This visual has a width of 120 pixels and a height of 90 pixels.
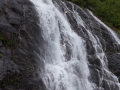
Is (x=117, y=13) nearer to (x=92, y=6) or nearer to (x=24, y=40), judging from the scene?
(x=92, y=6)

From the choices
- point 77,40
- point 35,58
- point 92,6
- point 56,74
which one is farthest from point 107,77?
point 92,6

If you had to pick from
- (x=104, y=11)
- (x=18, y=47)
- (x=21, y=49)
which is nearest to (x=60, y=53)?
(x=21, y=49)

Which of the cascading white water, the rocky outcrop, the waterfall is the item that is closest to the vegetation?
the waterfall

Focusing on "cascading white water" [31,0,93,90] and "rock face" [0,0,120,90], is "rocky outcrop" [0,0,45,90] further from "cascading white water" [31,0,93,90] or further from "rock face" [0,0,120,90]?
"cascading white water" [31,0,93,90]

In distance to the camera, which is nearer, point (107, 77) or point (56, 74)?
point (56, 74)

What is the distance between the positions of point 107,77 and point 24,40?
5.11 metres

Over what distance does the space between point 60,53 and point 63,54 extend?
0.18 meters

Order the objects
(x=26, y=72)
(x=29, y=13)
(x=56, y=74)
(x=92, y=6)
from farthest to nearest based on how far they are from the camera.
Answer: (x=92, y=6) → (x=29, y=13) → (x=56, y=74) → (x=26, y=72)

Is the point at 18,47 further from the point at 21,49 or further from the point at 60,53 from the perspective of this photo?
the point at 60,53

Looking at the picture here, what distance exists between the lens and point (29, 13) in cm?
1245

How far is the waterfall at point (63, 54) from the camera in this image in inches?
452

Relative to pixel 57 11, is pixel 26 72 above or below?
below

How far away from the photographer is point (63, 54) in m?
12.7

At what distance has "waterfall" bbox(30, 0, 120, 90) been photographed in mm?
11477
